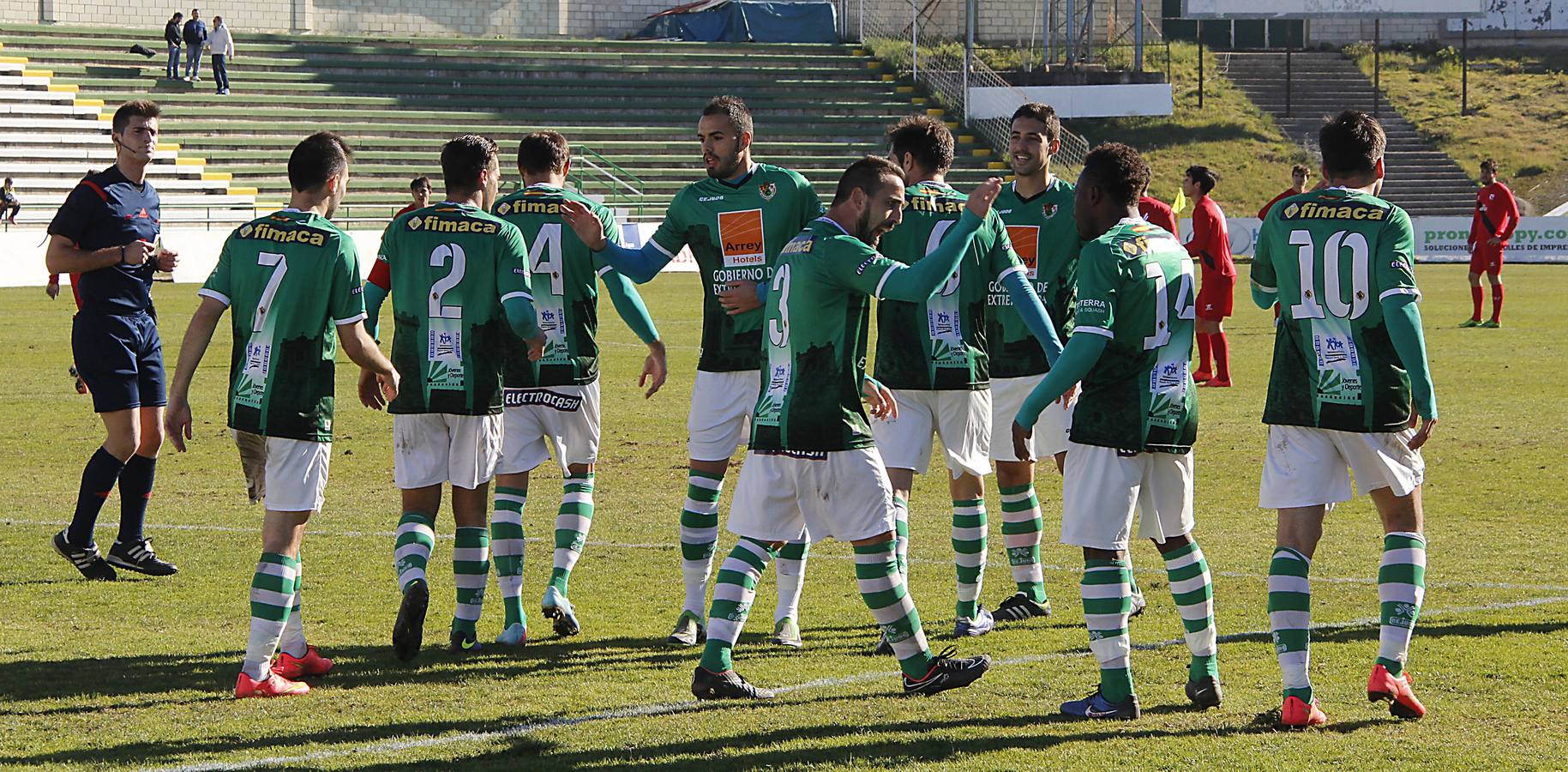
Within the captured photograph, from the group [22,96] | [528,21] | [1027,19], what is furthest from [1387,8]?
[22,96]

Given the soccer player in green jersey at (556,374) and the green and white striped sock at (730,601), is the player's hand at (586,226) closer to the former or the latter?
the soccer player in green jersey at (556,374)

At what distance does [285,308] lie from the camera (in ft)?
21.0

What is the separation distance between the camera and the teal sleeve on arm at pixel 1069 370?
5.81 meters

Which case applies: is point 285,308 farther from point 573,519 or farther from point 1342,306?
point 1342,306

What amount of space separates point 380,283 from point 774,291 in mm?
2557

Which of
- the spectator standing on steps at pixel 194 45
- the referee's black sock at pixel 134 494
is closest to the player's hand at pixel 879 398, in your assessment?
the referee's black sock at pixel 134 494

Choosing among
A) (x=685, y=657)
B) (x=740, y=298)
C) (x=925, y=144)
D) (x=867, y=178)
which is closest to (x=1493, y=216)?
(x=925, y=144)

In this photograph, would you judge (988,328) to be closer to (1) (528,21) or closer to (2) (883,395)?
(2) (883,395)

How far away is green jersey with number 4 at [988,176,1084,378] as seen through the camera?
7.89m

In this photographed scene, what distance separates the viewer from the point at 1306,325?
6.06 m

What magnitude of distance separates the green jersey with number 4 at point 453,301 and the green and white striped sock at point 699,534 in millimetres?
1012

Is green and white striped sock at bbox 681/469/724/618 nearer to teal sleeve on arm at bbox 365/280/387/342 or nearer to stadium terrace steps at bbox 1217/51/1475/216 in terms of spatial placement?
teal sleeve on arm at bbox 365/280/387/342

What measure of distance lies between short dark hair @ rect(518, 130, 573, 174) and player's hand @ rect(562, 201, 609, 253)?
1.47 feet

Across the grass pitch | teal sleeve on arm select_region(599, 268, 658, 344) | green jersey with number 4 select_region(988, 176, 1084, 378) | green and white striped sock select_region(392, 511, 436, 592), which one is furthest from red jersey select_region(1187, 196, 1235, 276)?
green and white striped sock select_region(392, 511, 436, 592)
